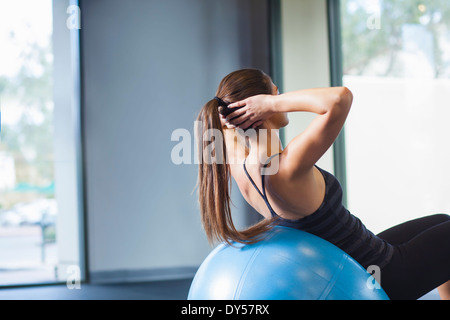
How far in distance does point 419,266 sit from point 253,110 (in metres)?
0.66

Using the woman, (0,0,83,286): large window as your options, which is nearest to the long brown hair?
the woman

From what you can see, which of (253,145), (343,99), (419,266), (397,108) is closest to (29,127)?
(253,145)

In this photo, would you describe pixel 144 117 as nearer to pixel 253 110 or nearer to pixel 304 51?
pixel 304 51

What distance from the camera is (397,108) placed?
2484 millimetres

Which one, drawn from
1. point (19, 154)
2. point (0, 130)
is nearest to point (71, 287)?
point (19, 154)

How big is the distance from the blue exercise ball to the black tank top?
0.06 meters

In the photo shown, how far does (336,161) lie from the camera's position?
2754 millimetres

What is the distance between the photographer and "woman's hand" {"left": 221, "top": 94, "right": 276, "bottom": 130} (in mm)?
1130

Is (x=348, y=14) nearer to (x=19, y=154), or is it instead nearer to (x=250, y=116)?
(x=250, y=116)

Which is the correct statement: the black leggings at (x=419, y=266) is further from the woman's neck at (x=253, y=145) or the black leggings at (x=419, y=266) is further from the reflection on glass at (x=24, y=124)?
the reflection on glass at (x=24, y=124)

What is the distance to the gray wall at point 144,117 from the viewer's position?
302cm

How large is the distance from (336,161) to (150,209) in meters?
1.41

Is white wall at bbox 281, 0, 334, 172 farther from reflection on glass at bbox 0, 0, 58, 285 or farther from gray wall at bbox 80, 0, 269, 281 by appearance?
reflection on glass at bbox 0, 0, 58, 285
